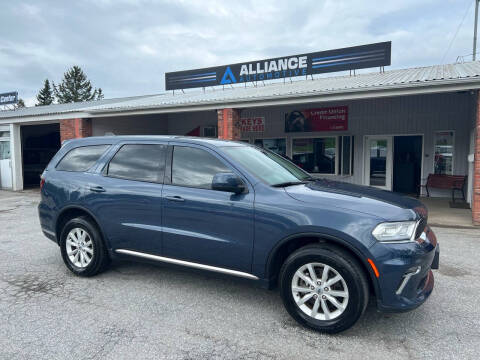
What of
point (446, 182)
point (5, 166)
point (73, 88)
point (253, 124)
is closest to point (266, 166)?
point (446, 182)

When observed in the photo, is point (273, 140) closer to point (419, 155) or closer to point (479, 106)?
point (419, 155)

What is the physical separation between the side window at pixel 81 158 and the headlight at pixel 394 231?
3.38 meters

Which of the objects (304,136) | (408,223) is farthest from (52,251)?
(304,136)

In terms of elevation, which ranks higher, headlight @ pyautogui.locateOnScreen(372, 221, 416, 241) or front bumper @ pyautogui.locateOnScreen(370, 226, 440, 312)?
headlight @ pyautogui.locateOnScreen(372, 221, 416, 241)

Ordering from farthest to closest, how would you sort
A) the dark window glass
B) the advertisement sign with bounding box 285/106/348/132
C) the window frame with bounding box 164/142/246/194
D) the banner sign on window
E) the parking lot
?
the banner sign on window < the advertisement sign with bounding box 285/106/348/132 < the dark window glass < the window frame with bounding box 164/142/246/194 < the parking lot

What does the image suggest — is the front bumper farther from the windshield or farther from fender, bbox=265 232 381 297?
the windshield

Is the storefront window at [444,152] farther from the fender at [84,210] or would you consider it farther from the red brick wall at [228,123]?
the fender at [84,210]

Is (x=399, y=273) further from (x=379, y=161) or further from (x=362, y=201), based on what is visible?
(x=379, y=161)

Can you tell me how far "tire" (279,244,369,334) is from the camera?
9.45ft

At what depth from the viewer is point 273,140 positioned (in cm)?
1444

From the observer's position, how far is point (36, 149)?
16891 millimetres

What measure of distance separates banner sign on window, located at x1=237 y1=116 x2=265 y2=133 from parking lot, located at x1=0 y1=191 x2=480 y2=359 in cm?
1069

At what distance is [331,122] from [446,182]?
4.33 metres

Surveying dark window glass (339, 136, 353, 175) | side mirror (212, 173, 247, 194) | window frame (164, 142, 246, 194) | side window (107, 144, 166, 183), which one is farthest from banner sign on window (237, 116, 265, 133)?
side mirror (212, 173, 247, 194)
